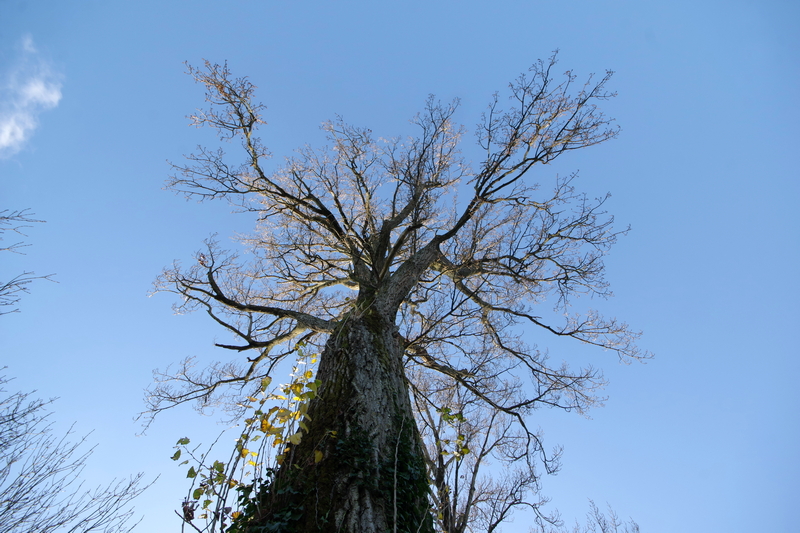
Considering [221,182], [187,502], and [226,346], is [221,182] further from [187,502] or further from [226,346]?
[187,502]

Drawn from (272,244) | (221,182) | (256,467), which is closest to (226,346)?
(272,244)

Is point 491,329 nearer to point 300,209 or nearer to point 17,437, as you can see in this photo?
point 300,209

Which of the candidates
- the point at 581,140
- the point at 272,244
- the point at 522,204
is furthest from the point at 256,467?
the point at 581,140

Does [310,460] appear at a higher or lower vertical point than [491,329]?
lower

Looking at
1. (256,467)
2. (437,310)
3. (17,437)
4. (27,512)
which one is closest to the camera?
(256,467)

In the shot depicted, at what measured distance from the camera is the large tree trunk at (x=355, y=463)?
2240mm

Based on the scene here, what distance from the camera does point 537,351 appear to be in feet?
20.1

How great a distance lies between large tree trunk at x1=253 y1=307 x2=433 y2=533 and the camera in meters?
2.24

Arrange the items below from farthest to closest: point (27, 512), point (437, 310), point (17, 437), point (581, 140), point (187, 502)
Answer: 1. point (437, 310)
2. point (581, 140)
3. point (17, 437)
4. point (27, 512)
5. point (187, 502)

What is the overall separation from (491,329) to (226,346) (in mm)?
4107

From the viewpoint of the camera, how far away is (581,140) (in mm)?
5598

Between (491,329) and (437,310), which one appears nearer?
(437,310)

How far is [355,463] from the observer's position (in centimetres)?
252

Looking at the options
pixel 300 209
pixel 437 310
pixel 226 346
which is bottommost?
pixel 226 346
